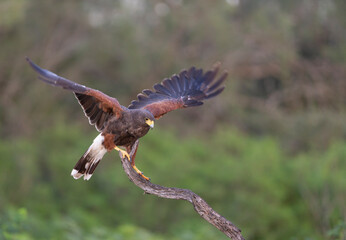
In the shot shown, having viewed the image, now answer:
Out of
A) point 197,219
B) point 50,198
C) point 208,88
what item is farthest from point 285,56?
point 208,88

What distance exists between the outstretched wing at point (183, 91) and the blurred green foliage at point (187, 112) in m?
7.18

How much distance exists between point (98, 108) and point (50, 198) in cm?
1153

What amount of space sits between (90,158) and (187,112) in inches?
608

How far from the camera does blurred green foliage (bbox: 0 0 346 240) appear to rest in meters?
17.4

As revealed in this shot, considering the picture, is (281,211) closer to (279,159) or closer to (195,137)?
(279,159)

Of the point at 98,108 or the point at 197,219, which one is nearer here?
the point at 98,108

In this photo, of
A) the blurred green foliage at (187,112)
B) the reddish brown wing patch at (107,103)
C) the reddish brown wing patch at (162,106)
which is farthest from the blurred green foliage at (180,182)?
the reddish brown wing patch at (107,103)

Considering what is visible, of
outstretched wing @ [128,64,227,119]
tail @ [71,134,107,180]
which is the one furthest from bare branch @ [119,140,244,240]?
outstretched wing @ [128,64,227,119]

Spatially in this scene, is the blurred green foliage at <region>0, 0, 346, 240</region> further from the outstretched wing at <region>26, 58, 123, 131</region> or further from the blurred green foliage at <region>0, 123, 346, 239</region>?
the outstretched wing at <region>26, 58, 123, 131</region>

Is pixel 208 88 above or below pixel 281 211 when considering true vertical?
below

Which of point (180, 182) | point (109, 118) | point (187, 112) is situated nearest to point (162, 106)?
point (109, 118)

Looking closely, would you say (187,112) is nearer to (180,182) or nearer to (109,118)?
(180,182)

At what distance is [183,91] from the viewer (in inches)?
341

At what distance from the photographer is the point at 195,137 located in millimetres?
21844
